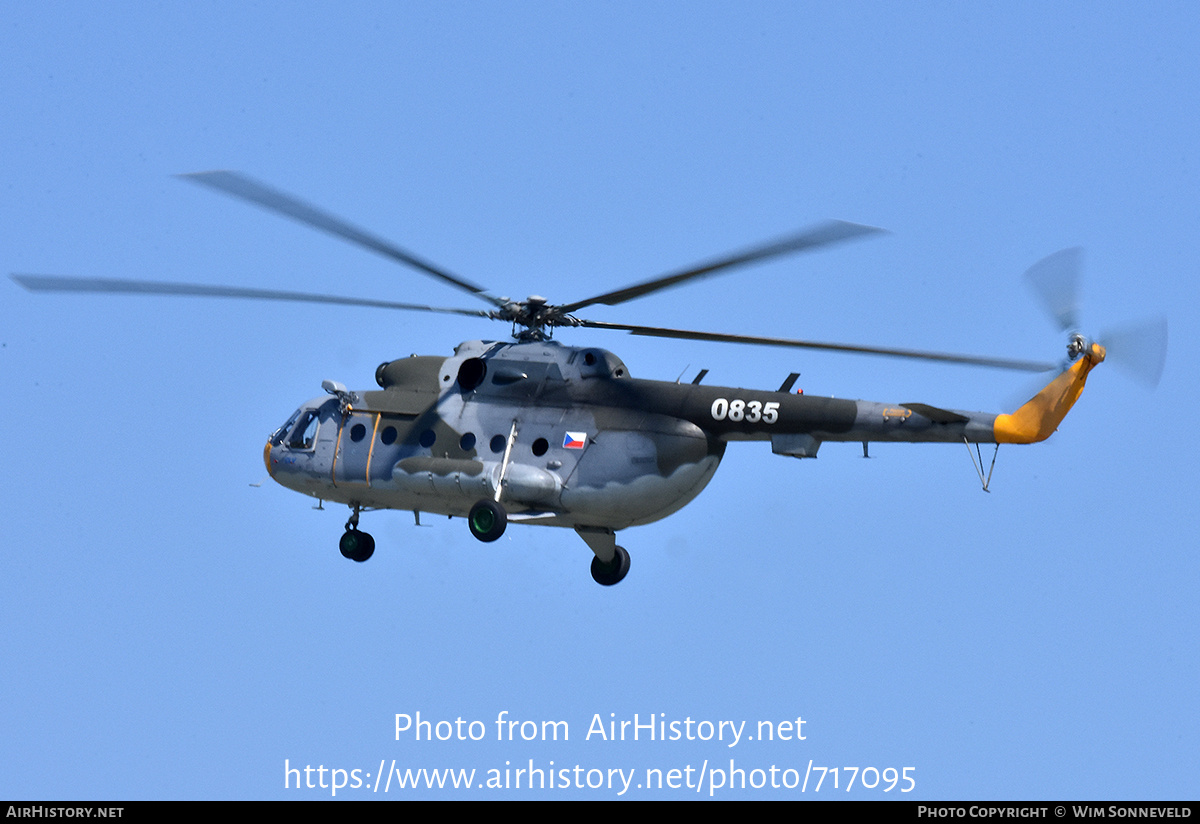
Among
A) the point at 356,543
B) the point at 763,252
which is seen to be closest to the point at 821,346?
the point at 763,252

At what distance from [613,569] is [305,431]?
585cm

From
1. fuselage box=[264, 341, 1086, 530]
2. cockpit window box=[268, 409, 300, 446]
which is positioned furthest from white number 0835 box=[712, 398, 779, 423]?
cockpit window box=[268, 409, 300, 446]

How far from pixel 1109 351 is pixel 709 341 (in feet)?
18.9

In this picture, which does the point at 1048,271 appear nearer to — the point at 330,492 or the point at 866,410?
the point at 866,410

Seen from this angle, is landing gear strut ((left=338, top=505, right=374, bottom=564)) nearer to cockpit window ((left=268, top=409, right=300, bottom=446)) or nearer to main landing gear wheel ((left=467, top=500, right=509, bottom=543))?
cockpit window ((left=268, top=409, right=300, bottom=446))

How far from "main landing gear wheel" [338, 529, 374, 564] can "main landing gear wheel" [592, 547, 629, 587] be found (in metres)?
3.94

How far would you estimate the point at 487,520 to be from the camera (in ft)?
84.2

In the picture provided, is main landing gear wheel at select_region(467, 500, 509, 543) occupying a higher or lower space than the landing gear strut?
higher

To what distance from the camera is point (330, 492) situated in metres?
28.8

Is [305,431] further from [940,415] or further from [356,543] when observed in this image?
[940,415]

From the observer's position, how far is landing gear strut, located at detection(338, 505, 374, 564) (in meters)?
28.8

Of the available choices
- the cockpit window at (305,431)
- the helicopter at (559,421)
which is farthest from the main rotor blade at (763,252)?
→ the cockpit window at (305,431)

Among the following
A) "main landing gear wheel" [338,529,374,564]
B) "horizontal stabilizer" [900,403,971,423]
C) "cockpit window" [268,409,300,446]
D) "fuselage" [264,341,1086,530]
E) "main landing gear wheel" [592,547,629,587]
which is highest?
"horizontal stabilizer" [900,403,971,423]

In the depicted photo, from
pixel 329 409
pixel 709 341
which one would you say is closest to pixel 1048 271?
pixel 709 341
